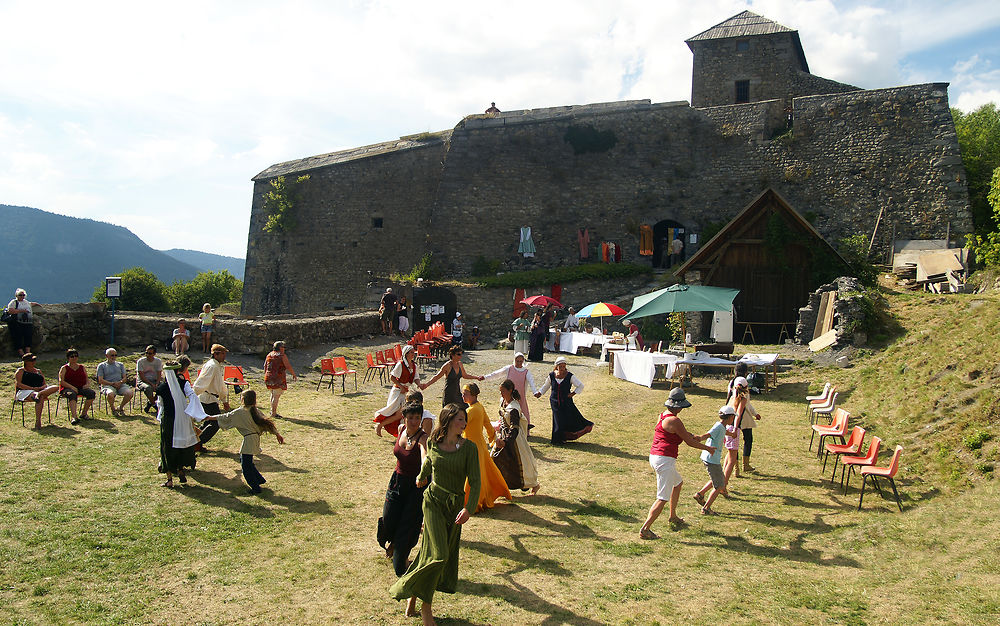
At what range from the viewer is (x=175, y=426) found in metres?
7.68

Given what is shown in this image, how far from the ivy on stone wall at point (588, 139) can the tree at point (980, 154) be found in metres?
13.5

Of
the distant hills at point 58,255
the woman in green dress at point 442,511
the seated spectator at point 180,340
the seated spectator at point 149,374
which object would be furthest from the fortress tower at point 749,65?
the distant hills at point 58,255

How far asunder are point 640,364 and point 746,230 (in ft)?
24.8

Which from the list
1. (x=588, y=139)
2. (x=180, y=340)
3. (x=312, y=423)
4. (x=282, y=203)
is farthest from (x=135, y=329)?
(x=588, y=139)

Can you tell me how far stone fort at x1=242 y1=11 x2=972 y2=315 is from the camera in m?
24.9

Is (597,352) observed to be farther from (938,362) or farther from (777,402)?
(938,362)

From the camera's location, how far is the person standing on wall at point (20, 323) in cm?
1349

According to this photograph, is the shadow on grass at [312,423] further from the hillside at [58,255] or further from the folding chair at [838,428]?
the hillside at [58,255]

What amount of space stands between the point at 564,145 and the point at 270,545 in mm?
25914

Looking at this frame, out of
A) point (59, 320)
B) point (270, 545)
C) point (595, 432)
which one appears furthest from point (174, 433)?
point (59, 320)

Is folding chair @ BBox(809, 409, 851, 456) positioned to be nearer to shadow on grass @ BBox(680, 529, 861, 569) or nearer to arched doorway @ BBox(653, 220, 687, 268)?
shadow on grass @ BBox(680, 529, 861, 569)

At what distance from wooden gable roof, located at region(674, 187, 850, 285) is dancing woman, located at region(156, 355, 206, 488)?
47.3 ft

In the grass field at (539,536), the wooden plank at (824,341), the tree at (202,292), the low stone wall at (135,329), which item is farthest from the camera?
the tree at (202,292)

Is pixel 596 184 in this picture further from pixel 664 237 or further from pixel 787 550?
pixel 787 550
